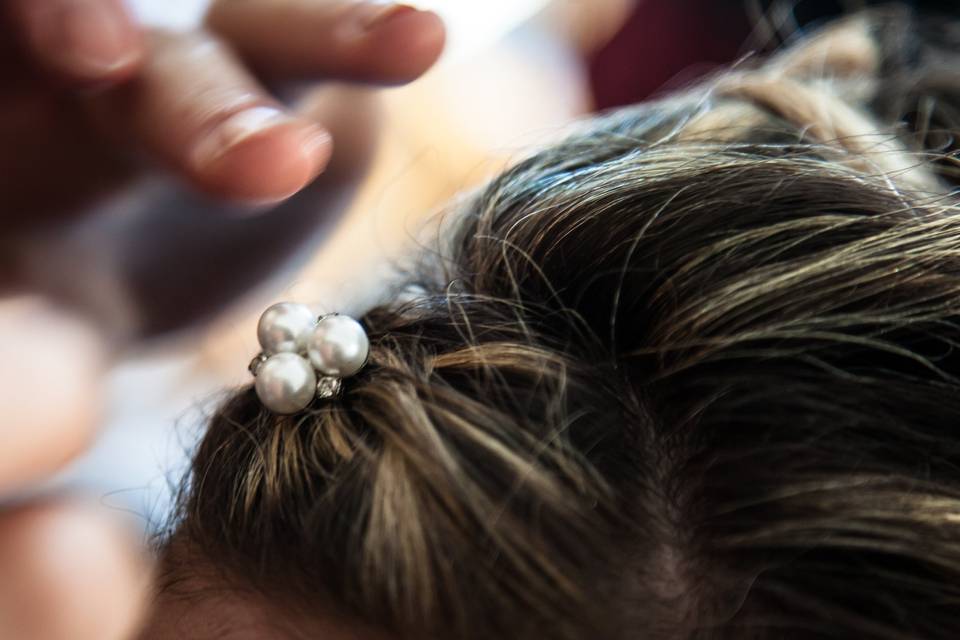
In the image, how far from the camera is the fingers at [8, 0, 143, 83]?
15.9 inches

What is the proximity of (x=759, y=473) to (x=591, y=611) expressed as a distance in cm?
9

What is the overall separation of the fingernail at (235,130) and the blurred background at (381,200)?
0.11 meters

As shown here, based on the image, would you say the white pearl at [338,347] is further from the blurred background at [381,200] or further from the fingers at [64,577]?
the fingers at [64,577]

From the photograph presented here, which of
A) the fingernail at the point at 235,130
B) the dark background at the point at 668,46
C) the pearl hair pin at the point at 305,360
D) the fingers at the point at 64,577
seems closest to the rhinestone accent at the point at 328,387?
the pearl hair pin at the point at 305,360

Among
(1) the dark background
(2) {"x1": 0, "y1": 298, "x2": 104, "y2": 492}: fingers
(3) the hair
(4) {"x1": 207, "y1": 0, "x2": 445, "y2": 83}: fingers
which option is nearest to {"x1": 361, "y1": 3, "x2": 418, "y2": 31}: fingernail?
(4) {"x1": 207, "y1": 0, "x2": 445, "y2": 83}: fingers

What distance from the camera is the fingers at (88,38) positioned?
40cm

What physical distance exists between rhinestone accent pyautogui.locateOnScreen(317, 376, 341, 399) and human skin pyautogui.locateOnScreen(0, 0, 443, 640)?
0.30ft

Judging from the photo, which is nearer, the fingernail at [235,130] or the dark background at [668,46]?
the fingernail at [235,130]

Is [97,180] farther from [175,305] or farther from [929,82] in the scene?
[929,82]

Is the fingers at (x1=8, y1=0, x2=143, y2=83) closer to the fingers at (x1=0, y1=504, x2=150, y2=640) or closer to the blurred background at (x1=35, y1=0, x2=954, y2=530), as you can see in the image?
the blurred background at (x1=35, y1=0, x2=954, y2=530)

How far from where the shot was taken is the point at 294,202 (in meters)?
0.64

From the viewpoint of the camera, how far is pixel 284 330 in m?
0.36

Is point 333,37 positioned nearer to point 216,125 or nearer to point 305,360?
point 216,125

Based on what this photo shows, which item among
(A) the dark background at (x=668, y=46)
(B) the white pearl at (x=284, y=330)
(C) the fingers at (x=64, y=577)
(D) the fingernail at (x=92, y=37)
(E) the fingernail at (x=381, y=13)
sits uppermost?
(D) the fingernail at (x=92, y=37)
